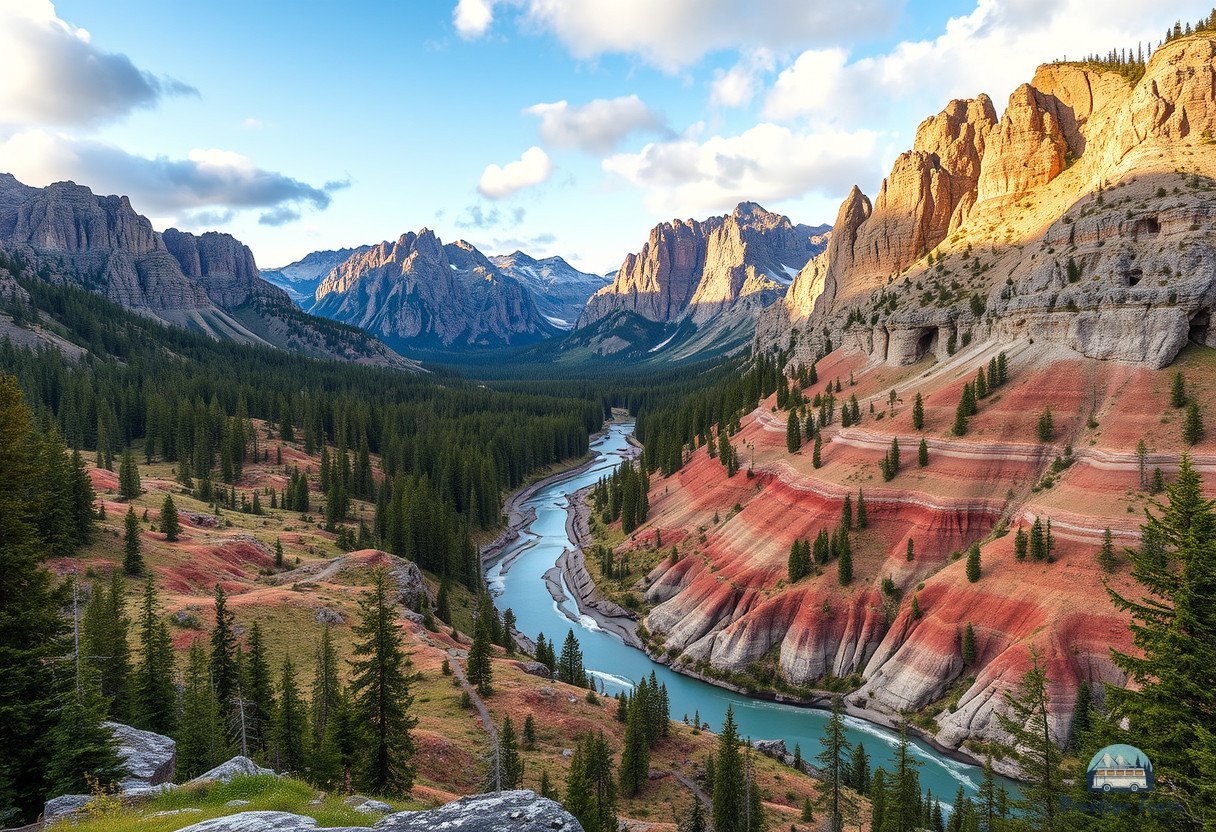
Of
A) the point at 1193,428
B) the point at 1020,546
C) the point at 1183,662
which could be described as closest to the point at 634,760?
the point at 1183,662

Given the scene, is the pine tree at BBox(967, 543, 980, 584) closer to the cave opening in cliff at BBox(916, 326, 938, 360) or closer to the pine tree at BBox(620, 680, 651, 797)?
the pine tree at BBox(620, 680, 651, 797)

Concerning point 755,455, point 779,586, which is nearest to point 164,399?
point 755,455

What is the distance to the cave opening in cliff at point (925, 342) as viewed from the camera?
108m

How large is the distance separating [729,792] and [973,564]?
38.2m

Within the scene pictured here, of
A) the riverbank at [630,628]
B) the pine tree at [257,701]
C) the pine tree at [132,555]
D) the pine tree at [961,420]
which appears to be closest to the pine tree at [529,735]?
the pine tree at [257,701]

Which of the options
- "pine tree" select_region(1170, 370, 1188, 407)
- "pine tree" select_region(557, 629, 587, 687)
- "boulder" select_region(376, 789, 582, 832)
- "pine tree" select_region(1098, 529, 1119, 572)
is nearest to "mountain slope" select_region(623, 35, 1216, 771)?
"pine tree" select_region(1098, 529, 1119, 572)

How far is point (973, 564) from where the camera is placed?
64.6 metres

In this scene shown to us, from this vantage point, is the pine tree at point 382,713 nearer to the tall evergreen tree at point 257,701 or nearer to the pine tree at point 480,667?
the tall evergreen tree at point 257,701

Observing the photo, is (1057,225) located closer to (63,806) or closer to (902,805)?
(902,805)

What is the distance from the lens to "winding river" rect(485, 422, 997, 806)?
5525cm

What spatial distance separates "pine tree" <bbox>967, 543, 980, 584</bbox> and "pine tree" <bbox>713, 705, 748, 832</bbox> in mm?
35731

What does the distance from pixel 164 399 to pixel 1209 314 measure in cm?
18108

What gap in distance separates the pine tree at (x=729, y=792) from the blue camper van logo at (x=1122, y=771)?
2550cm

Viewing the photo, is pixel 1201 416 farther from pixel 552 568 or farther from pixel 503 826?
pixel 552 568
